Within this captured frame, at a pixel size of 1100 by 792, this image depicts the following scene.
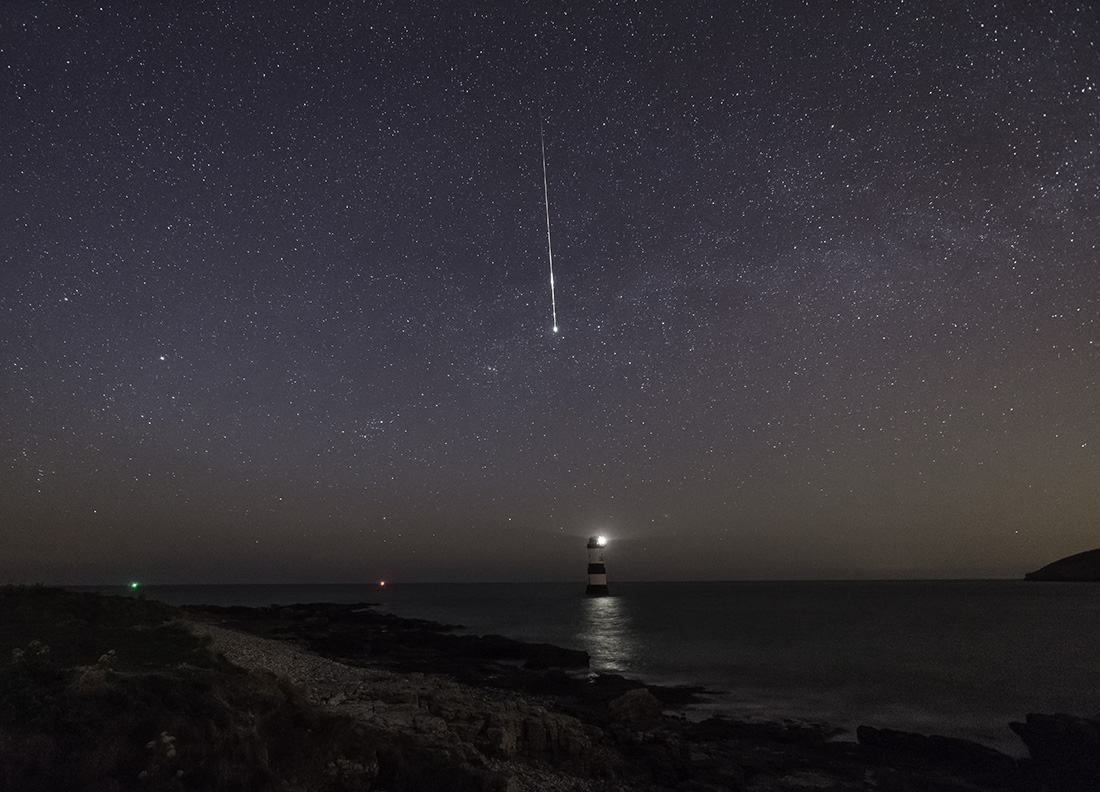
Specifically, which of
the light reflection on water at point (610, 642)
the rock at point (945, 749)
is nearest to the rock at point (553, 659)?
the light reflection on water at point (610, 642)

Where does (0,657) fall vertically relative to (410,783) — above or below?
above

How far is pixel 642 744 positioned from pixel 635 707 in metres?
6.41

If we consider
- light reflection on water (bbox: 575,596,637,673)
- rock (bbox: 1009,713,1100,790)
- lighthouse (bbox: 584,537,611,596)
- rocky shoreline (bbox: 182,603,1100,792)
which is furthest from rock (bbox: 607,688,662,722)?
lighthouse (bbox: 584,537,611,596)

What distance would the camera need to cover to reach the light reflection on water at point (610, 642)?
1989 inches

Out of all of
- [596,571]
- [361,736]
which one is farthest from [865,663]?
[596,571]

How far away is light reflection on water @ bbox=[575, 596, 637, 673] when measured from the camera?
5053 centimetres

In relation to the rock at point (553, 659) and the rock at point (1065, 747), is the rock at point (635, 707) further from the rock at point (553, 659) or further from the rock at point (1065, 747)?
the rock at point (553, 659)

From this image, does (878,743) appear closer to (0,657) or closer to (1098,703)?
(1098,703)

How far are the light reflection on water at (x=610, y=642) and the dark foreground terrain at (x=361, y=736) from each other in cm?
1490

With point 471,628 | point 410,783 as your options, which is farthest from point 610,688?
point 471,628

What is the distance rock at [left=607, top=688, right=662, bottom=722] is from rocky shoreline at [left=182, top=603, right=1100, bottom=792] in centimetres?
6

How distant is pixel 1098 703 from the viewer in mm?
38469

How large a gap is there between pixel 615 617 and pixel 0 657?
97.4 m

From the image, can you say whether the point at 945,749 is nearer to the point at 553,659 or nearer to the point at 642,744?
the point at 642,744
